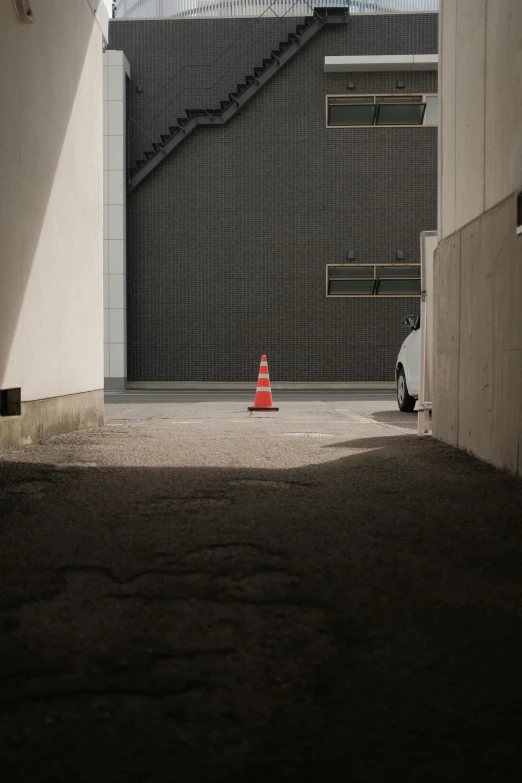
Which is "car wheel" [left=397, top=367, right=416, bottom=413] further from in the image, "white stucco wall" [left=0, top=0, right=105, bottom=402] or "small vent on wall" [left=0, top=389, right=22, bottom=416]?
"small vent on wall" [left=0, top=389, right=22, bottom=416]

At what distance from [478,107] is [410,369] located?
6.94 m

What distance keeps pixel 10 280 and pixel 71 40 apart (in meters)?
3.58

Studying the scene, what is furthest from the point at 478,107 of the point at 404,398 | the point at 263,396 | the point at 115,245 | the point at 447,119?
the point at 115,245

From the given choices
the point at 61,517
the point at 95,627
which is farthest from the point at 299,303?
the point at 95,627

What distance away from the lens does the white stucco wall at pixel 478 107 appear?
5.97 meters

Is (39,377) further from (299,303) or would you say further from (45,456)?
(299,303)

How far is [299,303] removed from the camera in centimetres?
2409

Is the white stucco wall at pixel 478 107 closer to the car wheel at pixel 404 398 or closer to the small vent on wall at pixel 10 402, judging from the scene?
the small vent on wall at pixel 10 402

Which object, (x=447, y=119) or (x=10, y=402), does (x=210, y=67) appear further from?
(x=10, y=402)

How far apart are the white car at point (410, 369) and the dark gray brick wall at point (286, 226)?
9646 mm

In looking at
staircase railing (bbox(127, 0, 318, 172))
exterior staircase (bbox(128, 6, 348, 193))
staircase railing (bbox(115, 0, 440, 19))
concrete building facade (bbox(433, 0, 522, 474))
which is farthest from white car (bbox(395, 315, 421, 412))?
staircase railing (bbox(115, 0, 440, 19))

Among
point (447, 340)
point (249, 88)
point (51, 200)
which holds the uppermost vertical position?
point (249, 88)

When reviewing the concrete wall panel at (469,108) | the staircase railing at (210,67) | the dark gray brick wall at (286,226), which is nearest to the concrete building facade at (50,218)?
the concrete wall panel at (469,108)

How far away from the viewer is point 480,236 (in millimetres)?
6762
